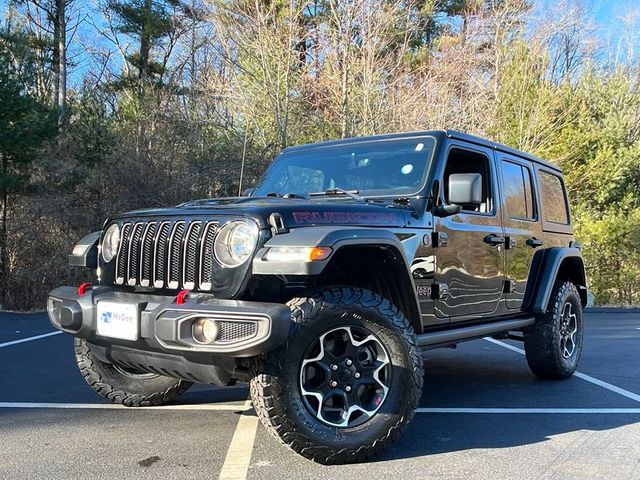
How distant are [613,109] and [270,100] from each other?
10.4 m

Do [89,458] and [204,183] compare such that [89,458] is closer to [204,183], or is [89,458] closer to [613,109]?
[204,183]

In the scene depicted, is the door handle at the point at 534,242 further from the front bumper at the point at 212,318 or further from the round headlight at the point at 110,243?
the round headlight at the point at 110,243

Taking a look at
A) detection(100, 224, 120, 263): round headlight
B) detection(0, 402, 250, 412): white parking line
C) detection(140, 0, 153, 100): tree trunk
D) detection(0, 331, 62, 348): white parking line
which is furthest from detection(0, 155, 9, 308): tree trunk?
detection(100, 224, 120, 263): round headlight

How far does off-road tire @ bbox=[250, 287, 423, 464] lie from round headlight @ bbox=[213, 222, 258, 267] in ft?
1.21

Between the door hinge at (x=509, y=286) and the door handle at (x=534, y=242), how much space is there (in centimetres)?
48

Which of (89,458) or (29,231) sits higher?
(29,231)

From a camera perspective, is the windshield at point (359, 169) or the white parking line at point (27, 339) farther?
the white parking line at point (27, 339)

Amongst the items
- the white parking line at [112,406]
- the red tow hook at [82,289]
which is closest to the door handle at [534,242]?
the white parking line at [112,406]

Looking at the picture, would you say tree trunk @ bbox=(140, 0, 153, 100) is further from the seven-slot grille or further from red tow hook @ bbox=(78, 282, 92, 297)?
the seven-slot grille

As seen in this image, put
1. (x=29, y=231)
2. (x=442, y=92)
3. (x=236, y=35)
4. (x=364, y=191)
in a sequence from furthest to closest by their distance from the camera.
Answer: (x=442, y=92) → (x=236, y=35) → (x=29, y=231) → (x=364, y=191)

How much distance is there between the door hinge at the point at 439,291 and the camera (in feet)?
13.8

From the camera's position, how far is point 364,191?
14.8 feet

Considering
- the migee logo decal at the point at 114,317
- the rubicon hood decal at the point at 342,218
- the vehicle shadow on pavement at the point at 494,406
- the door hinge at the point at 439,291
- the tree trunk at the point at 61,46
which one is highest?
the tree trunk at the point at 61,46

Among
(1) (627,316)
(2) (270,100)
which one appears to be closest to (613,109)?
(1) (627,316)
